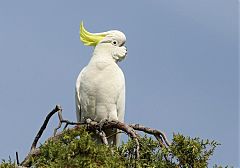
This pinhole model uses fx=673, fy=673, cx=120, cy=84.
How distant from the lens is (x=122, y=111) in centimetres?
873

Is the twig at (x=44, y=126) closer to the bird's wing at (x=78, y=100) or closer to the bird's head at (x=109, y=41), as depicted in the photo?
the bird's wing at (x=78, y=100)

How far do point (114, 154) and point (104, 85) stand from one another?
9.14 feet

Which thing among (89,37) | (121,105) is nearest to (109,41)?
(89,37)

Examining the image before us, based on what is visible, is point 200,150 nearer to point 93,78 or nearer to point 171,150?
point 171,150

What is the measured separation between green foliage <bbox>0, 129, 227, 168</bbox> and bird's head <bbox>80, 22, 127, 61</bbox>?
2444 mm

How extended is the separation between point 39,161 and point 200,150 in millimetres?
→ 1433

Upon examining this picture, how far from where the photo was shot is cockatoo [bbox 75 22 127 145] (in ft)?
27.8

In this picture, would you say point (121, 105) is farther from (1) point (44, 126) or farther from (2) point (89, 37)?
(1) point (44, 126)

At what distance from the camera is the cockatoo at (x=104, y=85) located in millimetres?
8484

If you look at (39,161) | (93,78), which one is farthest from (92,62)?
(39,161)

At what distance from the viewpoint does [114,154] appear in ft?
18.9

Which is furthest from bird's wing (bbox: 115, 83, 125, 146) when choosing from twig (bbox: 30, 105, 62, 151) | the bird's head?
twig (bbox: 30, 105, 62, 151)

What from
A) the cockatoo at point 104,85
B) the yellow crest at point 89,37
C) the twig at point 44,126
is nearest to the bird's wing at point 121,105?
the cockatoo at point 104,85

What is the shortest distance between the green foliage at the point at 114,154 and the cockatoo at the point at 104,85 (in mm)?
2045
